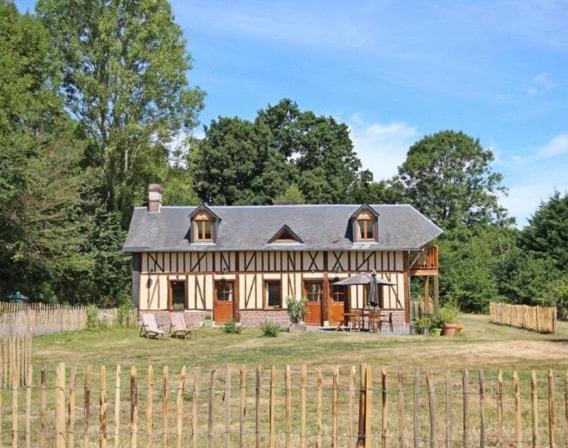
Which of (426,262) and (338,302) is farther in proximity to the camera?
(426,262)

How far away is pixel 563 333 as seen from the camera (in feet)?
79.1

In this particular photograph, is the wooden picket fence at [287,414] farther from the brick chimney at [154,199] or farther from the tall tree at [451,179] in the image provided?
the tall tree at [451,179]

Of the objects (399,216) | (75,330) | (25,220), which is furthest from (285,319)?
(25,220)

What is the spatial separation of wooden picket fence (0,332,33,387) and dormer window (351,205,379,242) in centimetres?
2082

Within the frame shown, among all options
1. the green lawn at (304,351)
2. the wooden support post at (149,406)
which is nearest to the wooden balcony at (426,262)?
the green lawn at (304,351)

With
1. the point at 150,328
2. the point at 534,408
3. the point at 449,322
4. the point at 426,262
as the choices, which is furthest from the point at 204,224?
the point at 534,408

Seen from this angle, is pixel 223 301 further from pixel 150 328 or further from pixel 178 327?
pixel 150 328

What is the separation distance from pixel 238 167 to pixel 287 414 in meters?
42.8

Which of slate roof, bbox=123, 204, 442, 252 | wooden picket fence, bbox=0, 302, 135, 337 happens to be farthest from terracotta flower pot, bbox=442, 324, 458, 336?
wooden picket fence, bbox=0, 302, 135, 337

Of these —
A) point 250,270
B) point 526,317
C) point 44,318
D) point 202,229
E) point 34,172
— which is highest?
point 34,172

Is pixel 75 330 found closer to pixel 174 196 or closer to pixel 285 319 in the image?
pixel 285 319

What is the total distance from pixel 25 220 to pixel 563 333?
2017 cm

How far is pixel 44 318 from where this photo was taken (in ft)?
76.6

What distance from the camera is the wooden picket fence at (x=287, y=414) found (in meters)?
7.13
